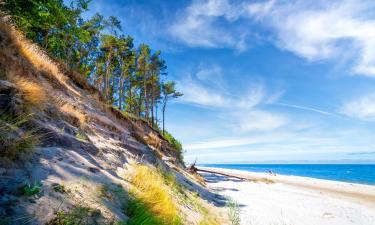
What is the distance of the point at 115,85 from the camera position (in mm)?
40938

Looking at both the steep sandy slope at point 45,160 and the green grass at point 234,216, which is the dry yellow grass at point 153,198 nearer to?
the steep sandy slope at point 45,160

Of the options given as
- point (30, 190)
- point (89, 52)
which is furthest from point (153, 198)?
point (89, 52)

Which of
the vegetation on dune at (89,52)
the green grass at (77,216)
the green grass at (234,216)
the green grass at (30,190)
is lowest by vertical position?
the green grass at (234,216)

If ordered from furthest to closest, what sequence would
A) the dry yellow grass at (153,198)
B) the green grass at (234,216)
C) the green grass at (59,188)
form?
the green grass at (234,216), the dry yellow grass at (153,198), the green grass at (59,188)

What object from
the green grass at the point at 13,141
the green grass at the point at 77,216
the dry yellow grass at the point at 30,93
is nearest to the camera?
the green grass at the point at 77,216

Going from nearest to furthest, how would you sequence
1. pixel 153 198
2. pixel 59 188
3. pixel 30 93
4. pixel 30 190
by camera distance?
pixel 30 190
pixel 59 188
pixel 153 198
pixel 30 93

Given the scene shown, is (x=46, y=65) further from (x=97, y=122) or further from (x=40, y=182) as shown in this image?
(x=40, y=182)

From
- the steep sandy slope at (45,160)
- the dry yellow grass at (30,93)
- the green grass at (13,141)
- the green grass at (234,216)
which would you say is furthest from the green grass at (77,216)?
the green grass at (234,216)

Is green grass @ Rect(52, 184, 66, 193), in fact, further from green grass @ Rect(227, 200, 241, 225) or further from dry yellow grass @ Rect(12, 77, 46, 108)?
green grass @ Rect(227, 200, 241, 225)

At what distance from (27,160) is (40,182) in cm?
60

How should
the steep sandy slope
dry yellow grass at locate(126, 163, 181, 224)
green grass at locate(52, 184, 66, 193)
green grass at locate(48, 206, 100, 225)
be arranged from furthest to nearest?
dry yellow grass at locate(126, 163, 181, 224)
green grass at locate(52, 184, 66, 193)
the steep sandy slope
green grass at locate(48, 206, 100, 225)

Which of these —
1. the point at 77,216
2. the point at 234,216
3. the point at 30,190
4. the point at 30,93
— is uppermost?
the point at 30,93

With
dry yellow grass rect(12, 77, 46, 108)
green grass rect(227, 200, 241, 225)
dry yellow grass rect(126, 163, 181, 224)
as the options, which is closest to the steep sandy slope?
dry yellow grass rect(12, 77, 46, 108)

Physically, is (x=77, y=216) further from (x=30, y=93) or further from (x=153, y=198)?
(x=30, y=93)
